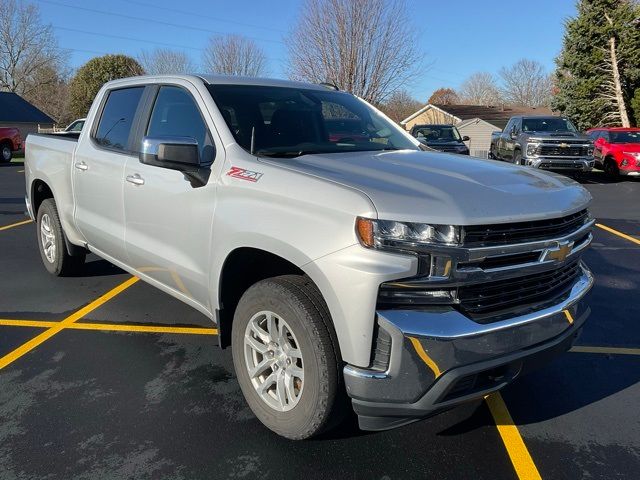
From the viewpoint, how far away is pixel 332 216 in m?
2.40

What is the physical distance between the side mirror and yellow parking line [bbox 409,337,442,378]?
1.61 m

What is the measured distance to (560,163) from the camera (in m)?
15.7

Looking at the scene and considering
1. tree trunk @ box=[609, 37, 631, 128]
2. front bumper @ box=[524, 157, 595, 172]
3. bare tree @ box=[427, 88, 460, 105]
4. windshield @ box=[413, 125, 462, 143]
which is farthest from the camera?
bare tree @ box=[427, 88, 460, 105]

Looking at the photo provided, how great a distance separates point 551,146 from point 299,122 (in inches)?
548

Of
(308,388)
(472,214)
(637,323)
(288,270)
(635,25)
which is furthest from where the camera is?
(635,25)

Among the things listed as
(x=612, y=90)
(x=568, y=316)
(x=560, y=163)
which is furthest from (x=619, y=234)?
(x=612, y=90)

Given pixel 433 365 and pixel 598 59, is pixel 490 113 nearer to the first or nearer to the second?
pixel 598 59

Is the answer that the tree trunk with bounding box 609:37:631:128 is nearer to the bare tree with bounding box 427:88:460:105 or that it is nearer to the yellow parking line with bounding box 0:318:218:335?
the yellow parking line with bounding box 0:318:218:335

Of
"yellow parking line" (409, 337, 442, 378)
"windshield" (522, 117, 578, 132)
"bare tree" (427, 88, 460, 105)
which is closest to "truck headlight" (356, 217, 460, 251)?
"yellow parking line" (409, 337, 442, 378)

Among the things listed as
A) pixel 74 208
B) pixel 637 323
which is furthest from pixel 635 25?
pixel 74 208

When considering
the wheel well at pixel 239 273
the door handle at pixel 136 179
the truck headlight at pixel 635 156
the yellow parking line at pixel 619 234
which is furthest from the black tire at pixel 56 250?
the truck headlight at pixel 635 156

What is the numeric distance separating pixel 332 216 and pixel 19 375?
263 cm

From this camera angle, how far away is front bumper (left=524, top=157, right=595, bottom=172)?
15.5 meters

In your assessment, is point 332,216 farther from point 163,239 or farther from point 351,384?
point 163,239
